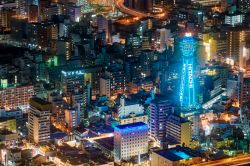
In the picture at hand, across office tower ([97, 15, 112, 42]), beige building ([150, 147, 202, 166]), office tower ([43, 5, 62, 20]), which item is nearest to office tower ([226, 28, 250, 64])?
office tower ([97, 15, 112, 42])

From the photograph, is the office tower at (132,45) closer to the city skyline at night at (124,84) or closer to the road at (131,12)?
the city skyline at night at (124,84)

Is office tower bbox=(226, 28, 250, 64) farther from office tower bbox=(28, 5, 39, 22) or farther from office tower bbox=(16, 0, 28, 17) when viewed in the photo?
office tower bbox=(16, 0, 28, 17)

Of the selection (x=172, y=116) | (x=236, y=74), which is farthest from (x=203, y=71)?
(x=172, y=116)

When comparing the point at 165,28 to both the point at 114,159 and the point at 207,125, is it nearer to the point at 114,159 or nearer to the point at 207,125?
the point at 207,125

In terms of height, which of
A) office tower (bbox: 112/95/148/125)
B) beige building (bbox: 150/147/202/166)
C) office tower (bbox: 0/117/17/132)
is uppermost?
office tower (bbox: 112/95/148/125)

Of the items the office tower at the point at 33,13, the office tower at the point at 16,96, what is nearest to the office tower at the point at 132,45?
the office tower at the point at 33,13

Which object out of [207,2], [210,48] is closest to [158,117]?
[210,48]
